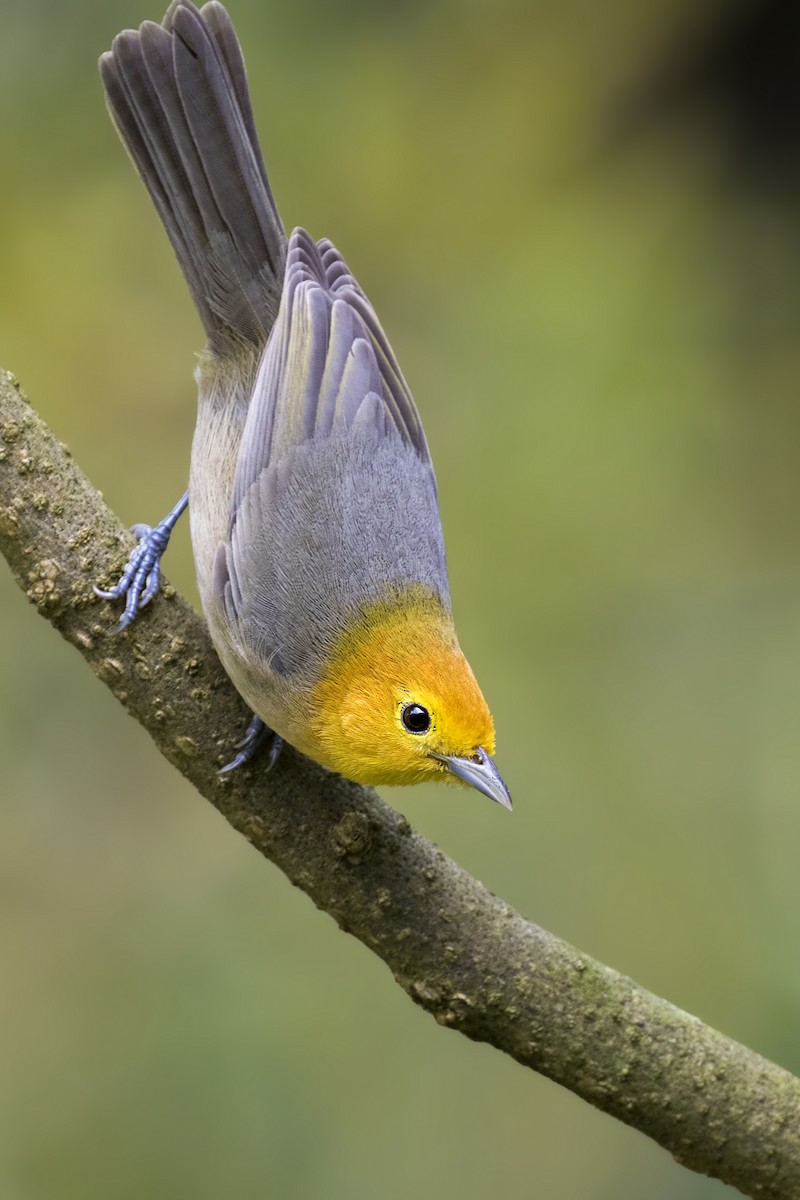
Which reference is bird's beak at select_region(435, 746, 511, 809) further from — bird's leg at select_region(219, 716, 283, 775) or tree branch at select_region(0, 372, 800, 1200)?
bird's leg at select_region(219, 716, 283, 775)

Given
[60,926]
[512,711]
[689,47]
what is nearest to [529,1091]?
[512,711]

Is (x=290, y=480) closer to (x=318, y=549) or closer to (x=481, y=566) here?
(x=318, y=549)

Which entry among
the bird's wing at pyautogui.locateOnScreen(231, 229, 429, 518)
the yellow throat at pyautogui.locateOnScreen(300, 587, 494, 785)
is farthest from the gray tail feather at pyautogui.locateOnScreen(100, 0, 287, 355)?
the yellow throat at pyautogui.locateOnScreen(300, 587, 494, 785)

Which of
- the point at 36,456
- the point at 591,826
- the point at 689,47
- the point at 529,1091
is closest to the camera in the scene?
the point at 36,456

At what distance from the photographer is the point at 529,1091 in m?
4.64

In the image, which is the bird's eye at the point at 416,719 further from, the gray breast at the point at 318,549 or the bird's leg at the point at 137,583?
the bird's leg at the point at 137,583

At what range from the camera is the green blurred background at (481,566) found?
4539 mm

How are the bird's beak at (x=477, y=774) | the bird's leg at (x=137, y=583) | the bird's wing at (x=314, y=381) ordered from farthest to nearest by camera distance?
the bird's wing at (x=314, y=381) < the bird's beak at (x=477, y=774) < the bird's leg at (x=137, y=583)

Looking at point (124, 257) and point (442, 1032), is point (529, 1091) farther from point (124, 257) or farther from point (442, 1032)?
point (124, 257)

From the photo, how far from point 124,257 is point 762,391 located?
2.96 meters

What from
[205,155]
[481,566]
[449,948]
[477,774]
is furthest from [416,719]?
[481,566]

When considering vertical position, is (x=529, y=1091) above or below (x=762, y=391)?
below

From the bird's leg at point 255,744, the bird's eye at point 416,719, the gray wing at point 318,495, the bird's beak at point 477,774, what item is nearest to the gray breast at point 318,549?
the gray wing at point 318,495

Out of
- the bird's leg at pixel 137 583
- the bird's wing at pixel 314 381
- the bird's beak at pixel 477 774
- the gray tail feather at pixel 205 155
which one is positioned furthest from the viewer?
the gray tail feather at pixel 205 155
